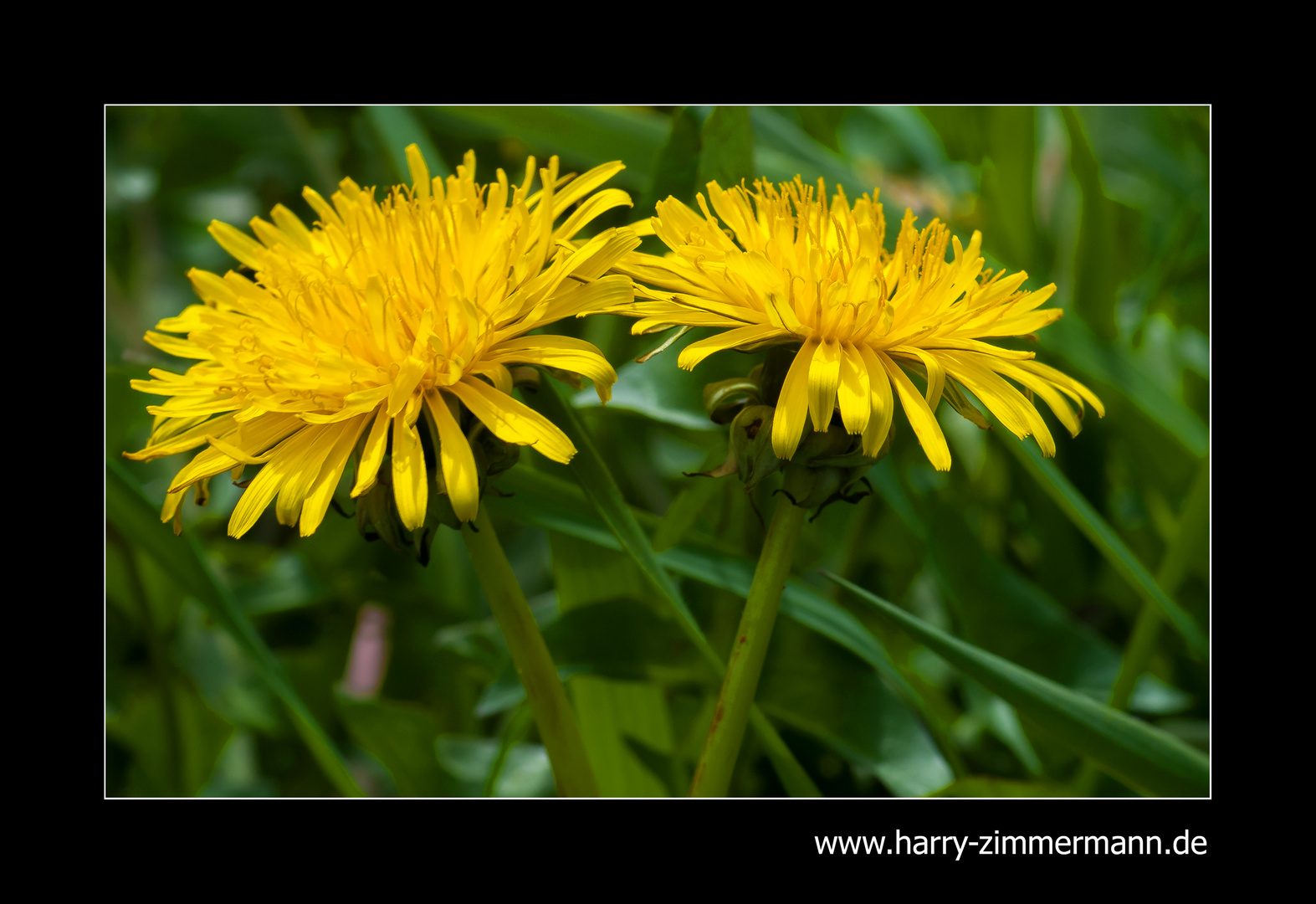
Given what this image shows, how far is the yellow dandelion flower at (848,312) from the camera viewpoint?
0.47 metres

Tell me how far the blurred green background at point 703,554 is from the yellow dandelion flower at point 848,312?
0.49 feet

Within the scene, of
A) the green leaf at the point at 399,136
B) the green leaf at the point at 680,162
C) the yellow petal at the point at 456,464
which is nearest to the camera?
the yellow petal at the point at 456,464

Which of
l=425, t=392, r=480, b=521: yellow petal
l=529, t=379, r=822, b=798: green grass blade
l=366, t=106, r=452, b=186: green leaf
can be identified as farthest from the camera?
l=366, t=106, r=452, b=186: green leaf

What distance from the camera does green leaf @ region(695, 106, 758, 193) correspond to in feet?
2.14

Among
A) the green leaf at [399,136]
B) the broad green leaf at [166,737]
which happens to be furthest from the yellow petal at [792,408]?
the broad green leaf at [166,737]

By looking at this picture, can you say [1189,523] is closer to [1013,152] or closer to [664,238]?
[1013,152]

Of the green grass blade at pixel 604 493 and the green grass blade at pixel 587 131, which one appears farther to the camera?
the green grass blade at pixel 587 131

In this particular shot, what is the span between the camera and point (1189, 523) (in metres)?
0.79

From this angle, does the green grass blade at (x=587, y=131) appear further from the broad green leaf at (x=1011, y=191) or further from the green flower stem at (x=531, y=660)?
the green flower stem at (x=531, y=660)

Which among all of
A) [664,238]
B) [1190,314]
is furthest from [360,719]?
[1190,314]

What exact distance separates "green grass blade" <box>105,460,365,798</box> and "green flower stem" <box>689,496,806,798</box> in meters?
0.37

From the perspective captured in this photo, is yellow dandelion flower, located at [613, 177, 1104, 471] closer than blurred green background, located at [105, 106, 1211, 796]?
Yes

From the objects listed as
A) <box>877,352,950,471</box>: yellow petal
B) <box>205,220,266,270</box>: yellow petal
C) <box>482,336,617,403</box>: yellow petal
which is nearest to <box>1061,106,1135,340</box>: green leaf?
<box>877,352,950,471</box>: yellow petal

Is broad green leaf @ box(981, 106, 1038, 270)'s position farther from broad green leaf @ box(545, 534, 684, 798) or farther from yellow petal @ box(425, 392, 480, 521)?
yellow petal @ box(425, 392, 480, 521)
